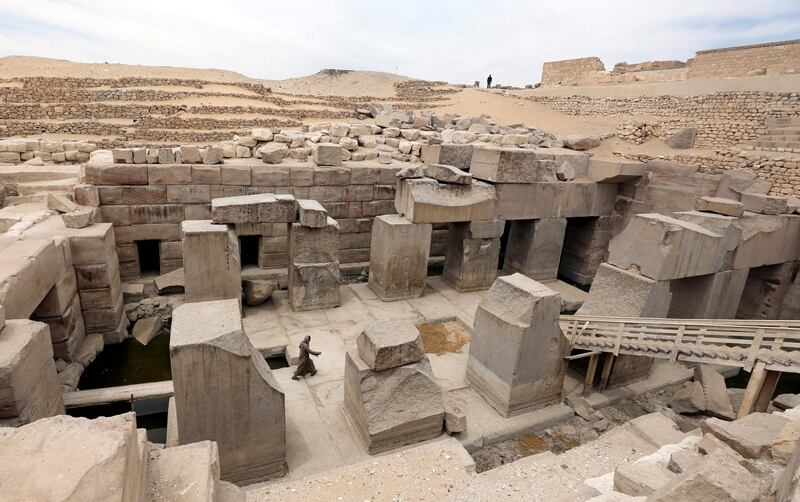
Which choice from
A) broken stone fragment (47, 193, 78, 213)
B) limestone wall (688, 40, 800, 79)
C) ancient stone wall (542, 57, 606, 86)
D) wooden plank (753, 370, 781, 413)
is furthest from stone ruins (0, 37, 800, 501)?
ancient stone wall (542, 57, 606, 86)

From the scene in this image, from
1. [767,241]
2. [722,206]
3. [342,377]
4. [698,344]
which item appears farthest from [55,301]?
[767,241]

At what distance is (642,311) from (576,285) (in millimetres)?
5450

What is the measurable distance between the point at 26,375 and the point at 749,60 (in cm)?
2037

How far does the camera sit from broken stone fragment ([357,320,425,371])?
4.82m

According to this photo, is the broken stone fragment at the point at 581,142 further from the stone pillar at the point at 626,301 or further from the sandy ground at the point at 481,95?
the stone pillar at the point at 626,301

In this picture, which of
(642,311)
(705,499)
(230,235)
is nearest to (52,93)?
(230,235)

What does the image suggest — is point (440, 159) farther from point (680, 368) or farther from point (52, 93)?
point (52, 93)

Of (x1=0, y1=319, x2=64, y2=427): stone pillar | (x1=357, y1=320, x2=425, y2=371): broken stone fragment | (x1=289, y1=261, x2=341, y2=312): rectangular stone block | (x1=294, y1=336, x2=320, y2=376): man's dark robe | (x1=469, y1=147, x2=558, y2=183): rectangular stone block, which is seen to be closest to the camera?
(x1=0, y1=319, x2=64, y2=427): stone pillar

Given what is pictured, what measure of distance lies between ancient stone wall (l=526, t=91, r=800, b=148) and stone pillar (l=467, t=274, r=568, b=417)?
9.06 meters

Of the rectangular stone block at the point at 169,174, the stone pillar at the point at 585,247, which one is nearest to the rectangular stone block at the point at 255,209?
the rectangular stone block at the point at 169,174

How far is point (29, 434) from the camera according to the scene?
2.13 m

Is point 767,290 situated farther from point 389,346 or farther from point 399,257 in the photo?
point 389,346

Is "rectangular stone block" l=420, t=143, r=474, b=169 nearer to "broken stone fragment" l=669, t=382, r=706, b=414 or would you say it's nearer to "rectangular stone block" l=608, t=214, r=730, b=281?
"rectangular stone block" l=608, t=214, r=730, b=281

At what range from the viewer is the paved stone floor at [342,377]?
5.10m
